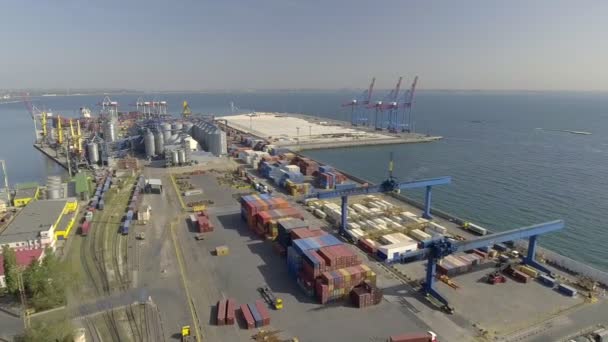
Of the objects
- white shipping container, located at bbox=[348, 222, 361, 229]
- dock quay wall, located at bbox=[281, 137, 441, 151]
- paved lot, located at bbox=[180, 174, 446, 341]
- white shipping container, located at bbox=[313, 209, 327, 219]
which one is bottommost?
paved lot, located at bbox=[180, 174, 446, 341]

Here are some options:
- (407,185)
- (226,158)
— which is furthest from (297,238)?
(226,158)

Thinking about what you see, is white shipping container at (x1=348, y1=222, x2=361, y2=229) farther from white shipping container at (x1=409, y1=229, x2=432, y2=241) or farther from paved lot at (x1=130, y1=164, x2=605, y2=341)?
paved lot at (x1=130, y1=164, x2=605, y2=341)

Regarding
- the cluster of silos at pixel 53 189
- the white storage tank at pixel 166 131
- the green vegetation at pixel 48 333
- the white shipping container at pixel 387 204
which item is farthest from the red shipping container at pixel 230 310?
the white storage tank at pixel 166 131

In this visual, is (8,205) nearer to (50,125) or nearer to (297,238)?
(297,238)

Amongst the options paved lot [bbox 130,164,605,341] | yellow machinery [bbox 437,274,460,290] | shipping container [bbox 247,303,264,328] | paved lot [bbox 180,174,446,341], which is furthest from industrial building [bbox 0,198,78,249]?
yellow machinery [bbox 437,274,460,290]

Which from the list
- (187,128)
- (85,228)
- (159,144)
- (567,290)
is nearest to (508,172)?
(567,290)

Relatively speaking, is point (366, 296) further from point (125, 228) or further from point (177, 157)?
point (177, 157)

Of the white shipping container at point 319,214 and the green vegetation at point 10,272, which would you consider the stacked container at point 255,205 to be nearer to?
the white shipping container at point 319,214
